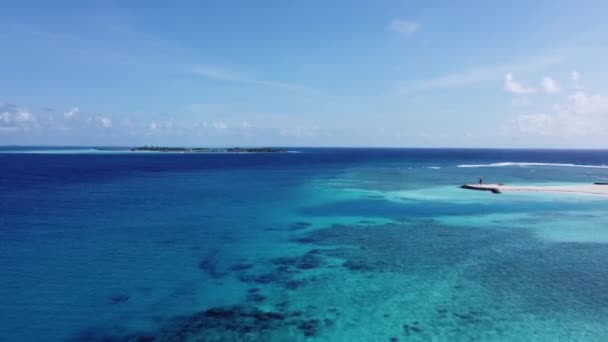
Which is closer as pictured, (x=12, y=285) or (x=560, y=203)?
(x=12, y=285)

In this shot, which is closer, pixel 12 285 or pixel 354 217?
pixel 12 285

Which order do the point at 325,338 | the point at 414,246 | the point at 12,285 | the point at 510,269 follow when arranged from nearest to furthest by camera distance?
the point at 325,338
the point at 12,285
the point at 510,269
the point at 414,246

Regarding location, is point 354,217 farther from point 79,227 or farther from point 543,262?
point 79,227

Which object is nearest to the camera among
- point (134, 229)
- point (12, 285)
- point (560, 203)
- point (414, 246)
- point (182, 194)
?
point (12, 285)

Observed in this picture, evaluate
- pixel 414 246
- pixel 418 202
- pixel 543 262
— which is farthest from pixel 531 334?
pixel 418 202

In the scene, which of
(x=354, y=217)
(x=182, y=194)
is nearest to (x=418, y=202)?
(x=354, y=217)

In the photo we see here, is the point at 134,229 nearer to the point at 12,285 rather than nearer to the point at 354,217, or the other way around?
the point at 12,285
